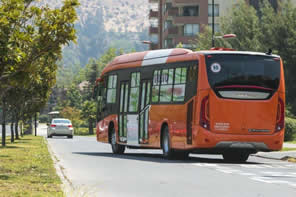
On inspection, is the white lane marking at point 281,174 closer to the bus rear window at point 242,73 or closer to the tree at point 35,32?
the bus rear window at point 242,73

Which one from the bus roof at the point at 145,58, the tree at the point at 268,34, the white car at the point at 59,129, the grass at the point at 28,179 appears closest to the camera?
the grass at the point at 28,179

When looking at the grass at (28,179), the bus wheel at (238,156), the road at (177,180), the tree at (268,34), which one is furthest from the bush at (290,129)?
the grass at (28,179)

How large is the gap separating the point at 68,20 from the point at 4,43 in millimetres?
2752

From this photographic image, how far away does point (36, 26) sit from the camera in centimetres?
2100

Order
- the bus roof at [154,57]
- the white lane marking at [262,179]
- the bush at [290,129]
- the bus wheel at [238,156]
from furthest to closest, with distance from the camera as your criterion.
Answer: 1. the bush at [290,129]
2. the bus wheel at [238,156]
3. the bus roof at [154,57]
4. the white lane marking at [262,179]

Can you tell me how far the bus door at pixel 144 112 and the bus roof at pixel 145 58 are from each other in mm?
786

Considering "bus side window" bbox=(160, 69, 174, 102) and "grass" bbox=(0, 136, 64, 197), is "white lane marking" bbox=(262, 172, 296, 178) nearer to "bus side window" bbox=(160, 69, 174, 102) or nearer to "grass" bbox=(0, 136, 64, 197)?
"grass" bbox=(0, 136, 64, 197)

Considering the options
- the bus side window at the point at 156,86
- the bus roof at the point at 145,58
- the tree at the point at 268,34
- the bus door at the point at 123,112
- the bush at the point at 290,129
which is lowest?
the bush at the point at 290,129

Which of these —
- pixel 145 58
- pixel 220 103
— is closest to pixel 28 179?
pixel 220 103

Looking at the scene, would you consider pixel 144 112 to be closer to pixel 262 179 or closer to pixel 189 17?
pixel 262 179

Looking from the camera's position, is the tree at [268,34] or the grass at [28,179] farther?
the tree at [268,34]

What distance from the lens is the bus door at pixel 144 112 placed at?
27625mm

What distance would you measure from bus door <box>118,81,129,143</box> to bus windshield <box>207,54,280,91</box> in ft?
21.1

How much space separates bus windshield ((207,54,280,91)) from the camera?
77.9 feet
